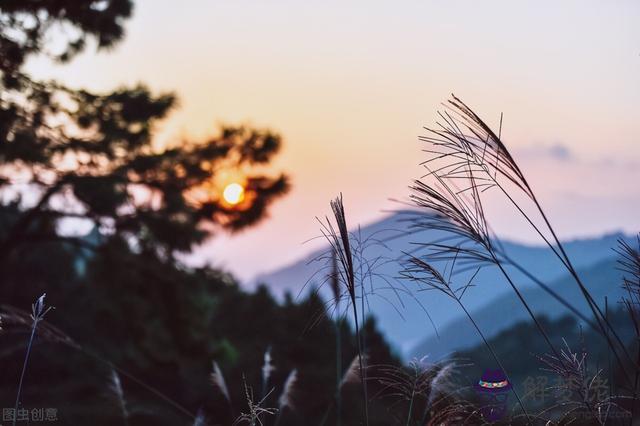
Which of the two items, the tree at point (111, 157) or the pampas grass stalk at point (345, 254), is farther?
the tree at point (111, 157)

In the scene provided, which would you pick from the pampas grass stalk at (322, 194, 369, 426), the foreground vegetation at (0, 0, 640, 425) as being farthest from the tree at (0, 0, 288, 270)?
the pampas grass stalk at (322, 194, 369, 426)

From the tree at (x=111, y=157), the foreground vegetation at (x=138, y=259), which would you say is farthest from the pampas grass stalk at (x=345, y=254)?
the tree at (x=111, y=157)

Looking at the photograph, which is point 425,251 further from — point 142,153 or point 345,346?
point 345,346

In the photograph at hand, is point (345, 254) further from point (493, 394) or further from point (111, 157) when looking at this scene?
point (111, 157)

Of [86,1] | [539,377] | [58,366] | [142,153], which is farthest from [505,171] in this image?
[58,366]

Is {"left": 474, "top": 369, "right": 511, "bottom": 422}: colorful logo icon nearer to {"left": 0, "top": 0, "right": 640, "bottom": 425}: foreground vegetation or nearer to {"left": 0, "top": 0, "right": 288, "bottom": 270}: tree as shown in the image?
{"left": 0, "top": 0, "right": 640, "bottom": 425}: foreground vegetation

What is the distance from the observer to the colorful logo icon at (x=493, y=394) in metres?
2.24

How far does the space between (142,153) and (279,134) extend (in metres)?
3.29

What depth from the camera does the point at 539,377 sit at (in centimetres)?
253

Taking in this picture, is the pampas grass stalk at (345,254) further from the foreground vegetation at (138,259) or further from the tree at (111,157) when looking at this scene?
the tree at (111,157)

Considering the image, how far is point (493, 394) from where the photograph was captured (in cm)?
228

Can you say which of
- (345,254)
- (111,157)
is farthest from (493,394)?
(111,157)

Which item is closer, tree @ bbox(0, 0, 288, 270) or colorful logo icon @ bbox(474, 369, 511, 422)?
colorful logo icon @ bbox(474, 369, 511, 422)

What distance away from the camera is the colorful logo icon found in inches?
88.0
